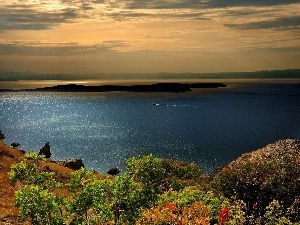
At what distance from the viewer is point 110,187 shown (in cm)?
1616

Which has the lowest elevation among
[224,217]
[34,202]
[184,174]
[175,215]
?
[184,174]

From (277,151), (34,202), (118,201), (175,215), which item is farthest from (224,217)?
(277,151)

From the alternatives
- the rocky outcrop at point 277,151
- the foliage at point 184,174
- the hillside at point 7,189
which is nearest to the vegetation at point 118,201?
the hillside at point 7,189

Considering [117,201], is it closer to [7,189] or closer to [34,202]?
[34,202]

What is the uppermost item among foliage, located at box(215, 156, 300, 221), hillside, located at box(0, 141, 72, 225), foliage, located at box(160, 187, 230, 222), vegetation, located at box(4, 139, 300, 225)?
vegetation, located at box(4, 139, 300, 225)

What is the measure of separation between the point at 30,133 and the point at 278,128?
10414 cm

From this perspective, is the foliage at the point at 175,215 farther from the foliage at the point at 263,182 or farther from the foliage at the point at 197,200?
the foliage at the point at 263,182

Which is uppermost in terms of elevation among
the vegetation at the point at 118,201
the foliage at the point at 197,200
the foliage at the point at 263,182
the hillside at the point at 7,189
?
the vegetation at the point at 118,201

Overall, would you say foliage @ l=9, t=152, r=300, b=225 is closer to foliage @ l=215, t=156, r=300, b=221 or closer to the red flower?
the red flower

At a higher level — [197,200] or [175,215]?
[175,215]

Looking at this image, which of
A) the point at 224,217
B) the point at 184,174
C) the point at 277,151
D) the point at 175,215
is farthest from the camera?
the point at 277,151

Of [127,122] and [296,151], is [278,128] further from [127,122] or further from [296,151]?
[296,151]

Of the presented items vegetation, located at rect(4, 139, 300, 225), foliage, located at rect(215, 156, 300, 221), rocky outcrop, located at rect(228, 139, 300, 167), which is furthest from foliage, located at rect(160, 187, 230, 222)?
rocky outcrop, located at rect(228, 139, 300, 167)

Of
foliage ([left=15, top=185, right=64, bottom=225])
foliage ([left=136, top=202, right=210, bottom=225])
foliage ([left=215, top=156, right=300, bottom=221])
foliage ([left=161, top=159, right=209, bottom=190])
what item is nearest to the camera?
foliage ([left=15, top=185, right=64, bottom=225])
